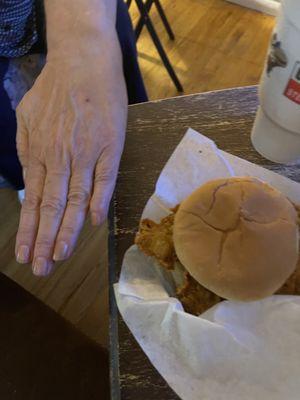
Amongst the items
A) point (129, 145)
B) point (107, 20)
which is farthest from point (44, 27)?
point (129, 145)

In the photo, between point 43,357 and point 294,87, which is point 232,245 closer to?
point 294,87

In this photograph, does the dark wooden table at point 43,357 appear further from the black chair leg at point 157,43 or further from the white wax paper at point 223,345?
the black chair leg at point 157,43

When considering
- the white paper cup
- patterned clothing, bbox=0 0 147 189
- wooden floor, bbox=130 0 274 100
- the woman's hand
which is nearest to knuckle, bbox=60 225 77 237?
the woman's hand

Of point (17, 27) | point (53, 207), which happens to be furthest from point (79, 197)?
point (17, 27)

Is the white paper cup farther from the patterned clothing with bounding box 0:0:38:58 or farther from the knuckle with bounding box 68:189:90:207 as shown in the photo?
the patterned clothing with bounding box 0:0:38:58

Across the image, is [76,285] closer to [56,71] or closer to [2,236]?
[2,236]

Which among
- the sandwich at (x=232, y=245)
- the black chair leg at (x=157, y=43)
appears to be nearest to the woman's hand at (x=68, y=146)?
the sandwich at (x=232, y=245)
